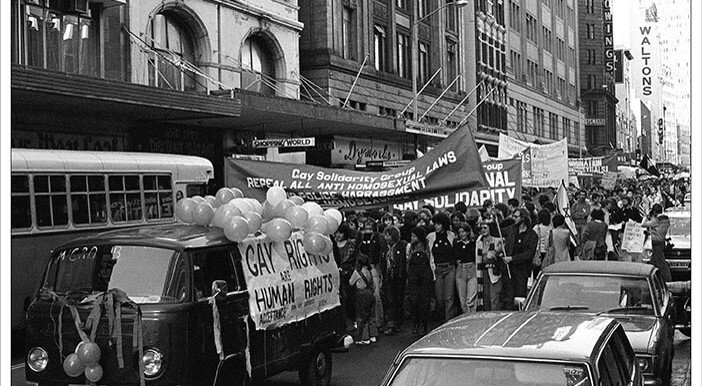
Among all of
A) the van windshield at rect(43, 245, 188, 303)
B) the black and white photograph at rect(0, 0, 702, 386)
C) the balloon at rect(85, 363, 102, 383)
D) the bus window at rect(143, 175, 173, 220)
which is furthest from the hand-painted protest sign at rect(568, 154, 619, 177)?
the balloon at rect(85, 363, 102, 383)

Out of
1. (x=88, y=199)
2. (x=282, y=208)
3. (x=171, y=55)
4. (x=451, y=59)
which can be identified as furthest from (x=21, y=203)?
(x=451, y=59)

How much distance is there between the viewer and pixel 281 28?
29.8 meters

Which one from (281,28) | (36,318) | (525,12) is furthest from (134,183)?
(525,12)

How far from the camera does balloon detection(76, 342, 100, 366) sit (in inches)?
298

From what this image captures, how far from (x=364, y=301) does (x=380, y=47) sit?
2636 cm

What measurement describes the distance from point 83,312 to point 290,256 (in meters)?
2.64

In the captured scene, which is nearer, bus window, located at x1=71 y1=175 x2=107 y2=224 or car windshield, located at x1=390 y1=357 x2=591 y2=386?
car windshield, located at x1=390 y1=357 x2=591 y2=386

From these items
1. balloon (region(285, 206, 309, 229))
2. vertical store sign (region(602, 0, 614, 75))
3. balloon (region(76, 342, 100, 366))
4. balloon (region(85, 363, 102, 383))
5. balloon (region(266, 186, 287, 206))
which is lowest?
balloon (region(85, 363, 102, 383))

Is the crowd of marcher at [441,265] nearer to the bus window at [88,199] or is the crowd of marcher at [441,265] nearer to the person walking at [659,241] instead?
the person walking at [659,241]

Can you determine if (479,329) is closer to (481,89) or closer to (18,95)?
(18,95)

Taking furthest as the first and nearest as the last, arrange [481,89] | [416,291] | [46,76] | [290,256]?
[481,89] → [46,76] → [416,291] → [290,256]

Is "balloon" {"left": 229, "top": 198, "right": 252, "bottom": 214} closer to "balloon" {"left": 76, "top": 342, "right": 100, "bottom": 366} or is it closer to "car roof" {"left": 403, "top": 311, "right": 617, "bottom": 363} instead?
"balloon" {"left": 76, "top": 342, "right": 100, "bottom": 366}

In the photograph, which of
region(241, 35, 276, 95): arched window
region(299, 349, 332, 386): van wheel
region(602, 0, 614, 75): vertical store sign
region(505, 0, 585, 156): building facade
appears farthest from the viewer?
region(602, 0, 614, 75): vertical store sign

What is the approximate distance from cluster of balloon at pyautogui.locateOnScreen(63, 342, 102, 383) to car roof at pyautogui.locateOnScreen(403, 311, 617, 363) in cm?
290
